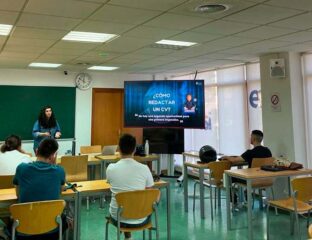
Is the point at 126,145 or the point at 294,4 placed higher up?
the point at 294,4

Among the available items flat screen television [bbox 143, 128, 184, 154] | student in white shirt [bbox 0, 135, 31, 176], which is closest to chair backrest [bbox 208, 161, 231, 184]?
flat screen television [bbox 143, 128, 184, 154]

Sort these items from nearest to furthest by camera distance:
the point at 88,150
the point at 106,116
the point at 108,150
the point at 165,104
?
1. the point at 108,150
2. the point at 88,150
3. the point at 165,104
4. the point at 106,116

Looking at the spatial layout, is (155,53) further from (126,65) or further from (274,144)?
(274,144)

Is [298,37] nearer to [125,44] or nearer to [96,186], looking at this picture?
[125,44]

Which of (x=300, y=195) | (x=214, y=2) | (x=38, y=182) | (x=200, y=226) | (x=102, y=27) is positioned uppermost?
(x=102, y=27)

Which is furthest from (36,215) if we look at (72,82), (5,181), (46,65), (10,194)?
(72,82)

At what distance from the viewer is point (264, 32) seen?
4.15m

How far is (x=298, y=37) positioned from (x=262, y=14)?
4.50 ft

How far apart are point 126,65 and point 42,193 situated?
4757 mm

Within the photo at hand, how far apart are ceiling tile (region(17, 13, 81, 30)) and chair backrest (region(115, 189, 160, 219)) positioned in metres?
2.10

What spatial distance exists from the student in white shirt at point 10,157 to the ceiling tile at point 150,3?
6.67 feet

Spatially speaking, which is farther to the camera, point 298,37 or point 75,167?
point 75,167

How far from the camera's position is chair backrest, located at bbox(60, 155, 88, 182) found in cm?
496

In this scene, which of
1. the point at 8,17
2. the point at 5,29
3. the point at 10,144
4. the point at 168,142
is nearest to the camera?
the point at 8,17
